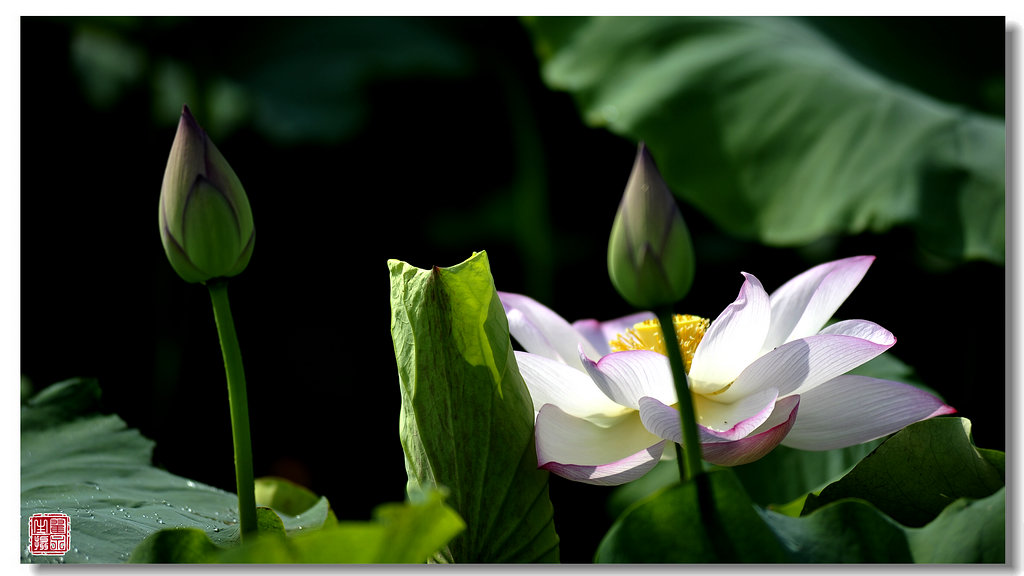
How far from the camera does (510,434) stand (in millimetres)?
356

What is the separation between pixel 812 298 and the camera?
15.4 inches

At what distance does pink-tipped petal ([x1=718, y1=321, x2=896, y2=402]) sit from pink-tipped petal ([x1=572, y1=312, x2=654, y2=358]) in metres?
0.12

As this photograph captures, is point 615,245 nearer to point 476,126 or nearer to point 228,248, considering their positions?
point 228,248

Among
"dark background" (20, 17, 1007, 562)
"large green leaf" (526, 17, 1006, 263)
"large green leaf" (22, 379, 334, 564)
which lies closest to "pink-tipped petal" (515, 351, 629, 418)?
"large green leaf" (22, 379, 334, 564)

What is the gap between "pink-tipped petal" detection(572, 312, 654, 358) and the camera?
502mm

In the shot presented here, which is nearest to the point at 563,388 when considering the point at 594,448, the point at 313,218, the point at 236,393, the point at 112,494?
the point at 594,448

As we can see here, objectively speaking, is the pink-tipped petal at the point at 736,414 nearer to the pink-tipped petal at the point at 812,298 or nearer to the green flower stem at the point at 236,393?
the pink-tipped petal at the point at 812,298

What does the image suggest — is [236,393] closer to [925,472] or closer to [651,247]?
[651,247]

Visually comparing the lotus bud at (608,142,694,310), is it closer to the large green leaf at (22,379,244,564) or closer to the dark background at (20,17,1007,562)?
the large green leaf at (22,379,244,564)

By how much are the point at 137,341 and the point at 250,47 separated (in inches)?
25.9

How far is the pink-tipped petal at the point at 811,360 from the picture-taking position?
1.10 ft

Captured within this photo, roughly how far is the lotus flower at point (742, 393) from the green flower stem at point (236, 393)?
106mm

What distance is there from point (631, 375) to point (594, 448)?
0.05 meters

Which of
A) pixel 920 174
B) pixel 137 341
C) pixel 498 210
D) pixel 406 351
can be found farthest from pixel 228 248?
pixel 498 210
